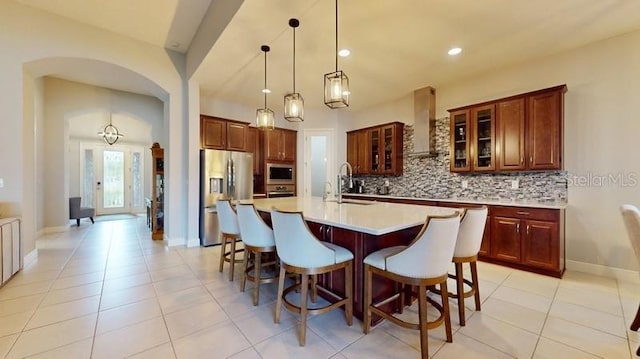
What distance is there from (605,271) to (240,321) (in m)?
4.16

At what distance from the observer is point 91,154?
802 centimetres

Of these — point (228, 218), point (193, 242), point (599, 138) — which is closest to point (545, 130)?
point (599, 138)

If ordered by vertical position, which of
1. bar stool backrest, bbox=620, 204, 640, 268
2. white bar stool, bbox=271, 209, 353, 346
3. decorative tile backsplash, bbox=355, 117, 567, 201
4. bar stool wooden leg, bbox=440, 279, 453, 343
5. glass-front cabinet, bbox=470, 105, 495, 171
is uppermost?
glass-front cabinet, bbox=470, 105, 495, 171

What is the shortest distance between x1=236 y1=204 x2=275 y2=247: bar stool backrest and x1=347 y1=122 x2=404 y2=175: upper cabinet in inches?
135

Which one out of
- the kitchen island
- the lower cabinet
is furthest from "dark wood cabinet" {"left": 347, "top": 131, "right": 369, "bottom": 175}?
the lower cabinet

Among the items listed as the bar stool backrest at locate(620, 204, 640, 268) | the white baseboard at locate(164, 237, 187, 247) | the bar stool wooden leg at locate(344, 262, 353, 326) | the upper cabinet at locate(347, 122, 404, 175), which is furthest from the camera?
the upper cabinet at locate(347, 122, 404, 175)

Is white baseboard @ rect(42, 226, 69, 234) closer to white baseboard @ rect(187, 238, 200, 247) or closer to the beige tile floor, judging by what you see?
the beige tile floor

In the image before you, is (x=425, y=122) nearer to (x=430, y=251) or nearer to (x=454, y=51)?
(x=454, y=51)

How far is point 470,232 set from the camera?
2086mm

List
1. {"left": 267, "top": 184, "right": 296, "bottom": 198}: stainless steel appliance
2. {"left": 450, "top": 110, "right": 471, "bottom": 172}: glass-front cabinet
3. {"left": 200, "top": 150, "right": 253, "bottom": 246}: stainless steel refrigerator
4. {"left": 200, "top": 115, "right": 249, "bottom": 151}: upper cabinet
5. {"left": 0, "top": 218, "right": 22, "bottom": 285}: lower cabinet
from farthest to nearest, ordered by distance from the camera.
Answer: {"left": 267, "top": 184, "right": 296, "bottom": 198}: stainless steel appliance
{"left": 200, "top": 115, "right": 249, "bottom": 151}: upper cabinet
{"left": 200, "top": 150, "right": 253, "bottom": 246}: stainless steel refrigerator
{"left": 450, "top": 110, "right": 471, "bottom": 172}: glass-front cabinet
{"left": 0, "top": 218, "right": 22, "bottom": 285}: lower cabinet

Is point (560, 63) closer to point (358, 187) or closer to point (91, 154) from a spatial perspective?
point (358, 187)

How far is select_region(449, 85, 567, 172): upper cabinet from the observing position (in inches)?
129

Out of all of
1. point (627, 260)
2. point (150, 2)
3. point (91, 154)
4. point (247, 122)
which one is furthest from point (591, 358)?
point (91, 154)

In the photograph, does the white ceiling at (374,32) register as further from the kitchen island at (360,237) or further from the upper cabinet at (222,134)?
the kitchen island at (360,237)
